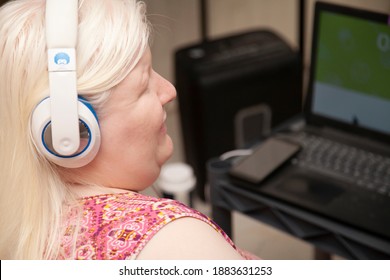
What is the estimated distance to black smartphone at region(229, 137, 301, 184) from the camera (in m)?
1.53

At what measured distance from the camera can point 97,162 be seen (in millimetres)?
979

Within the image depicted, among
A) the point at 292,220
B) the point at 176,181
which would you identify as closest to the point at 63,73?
the point at 292,220

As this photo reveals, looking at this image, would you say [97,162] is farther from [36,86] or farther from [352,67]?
[352,67]

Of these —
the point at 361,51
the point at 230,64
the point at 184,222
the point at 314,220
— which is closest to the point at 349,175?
the point at 314,220

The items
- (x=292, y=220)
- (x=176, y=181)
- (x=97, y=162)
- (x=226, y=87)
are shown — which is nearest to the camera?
(x=97, y=162)

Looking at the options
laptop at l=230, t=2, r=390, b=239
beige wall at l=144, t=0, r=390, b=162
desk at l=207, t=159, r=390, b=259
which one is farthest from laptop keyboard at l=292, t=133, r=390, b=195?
beige wall at l=144, t=0, r=390, b=162

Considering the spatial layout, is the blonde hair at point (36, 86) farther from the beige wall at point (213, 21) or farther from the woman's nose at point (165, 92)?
the beige wall at point (213, 21)

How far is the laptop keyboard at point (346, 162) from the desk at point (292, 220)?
0.50 ft

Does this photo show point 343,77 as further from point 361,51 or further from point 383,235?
point 383,235

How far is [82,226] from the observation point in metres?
0.91

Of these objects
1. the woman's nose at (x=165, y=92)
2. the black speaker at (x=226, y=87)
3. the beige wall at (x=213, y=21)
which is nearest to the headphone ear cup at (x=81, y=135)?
the woman's nose at (x=165, y=92)

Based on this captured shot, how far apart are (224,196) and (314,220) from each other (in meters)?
0.27

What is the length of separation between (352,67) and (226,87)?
0.89m

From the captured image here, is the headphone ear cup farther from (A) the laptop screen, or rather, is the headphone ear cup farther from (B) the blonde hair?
(A) the laptop screen
